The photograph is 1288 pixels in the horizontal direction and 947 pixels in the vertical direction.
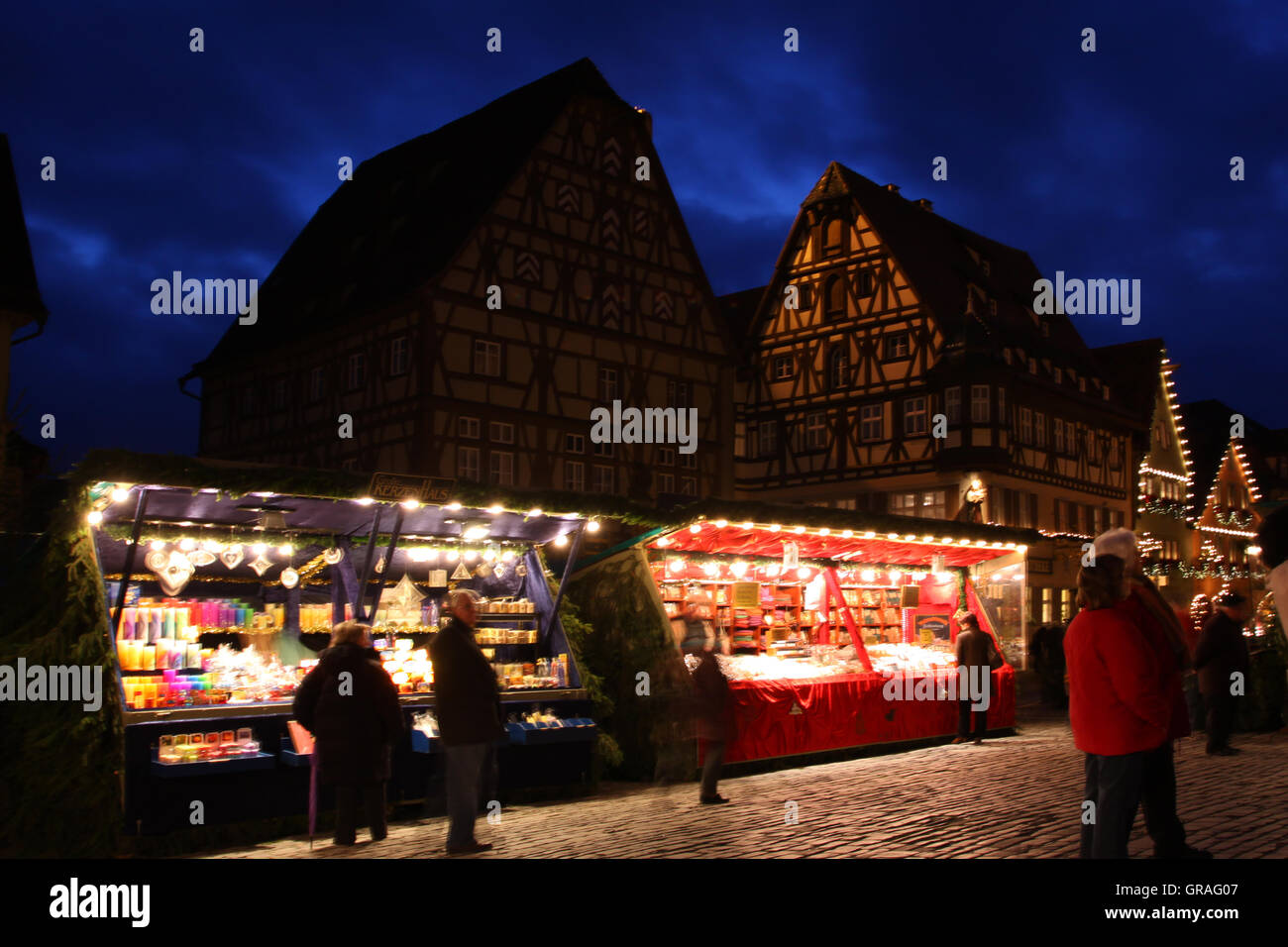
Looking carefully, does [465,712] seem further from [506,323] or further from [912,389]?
[912,389]

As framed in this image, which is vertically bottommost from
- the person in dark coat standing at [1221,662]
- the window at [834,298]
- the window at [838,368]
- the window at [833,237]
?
the person in dark coat standing at [1221,662]

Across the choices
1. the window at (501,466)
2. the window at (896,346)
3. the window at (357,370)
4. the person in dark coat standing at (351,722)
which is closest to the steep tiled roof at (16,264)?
the window at (357,370)

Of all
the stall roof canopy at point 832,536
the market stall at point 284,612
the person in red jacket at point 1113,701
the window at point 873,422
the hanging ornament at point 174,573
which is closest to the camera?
the person in red jacket at point 1113,701

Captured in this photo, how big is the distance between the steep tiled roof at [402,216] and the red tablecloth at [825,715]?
47.0 feet

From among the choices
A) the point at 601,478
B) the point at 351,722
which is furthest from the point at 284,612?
the point at 601,478

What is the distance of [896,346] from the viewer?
3228cm

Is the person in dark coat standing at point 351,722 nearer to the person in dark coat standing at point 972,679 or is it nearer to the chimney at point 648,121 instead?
the person in dark coat standing at point 972,679

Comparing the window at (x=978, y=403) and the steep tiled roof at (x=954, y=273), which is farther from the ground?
the steep tiled roof at (x=954, y=273)

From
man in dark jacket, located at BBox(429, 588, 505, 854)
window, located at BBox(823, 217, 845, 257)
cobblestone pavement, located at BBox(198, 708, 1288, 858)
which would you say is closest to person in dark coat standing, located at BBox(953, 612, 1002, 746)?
cobblestone pavement, located at BBox(198, 708, 1288, 858)

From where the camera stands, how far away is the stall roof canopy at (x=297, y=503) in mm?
8250
